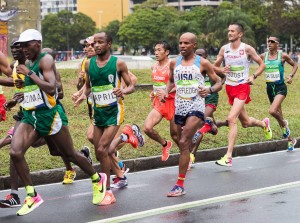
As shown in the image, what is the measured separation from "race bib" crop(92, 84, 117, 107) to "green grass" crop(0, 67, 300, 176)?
2.10 m

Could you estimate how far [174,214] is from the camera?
8.23 m

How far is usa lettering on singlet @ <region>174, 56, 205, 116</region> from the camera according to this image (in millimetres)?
9766

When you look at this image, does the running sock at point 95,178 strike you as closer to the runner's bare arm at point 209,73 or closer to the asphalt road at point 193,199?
the asphalt road at point 193,199

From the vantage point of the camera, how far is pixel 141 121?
16.2 m

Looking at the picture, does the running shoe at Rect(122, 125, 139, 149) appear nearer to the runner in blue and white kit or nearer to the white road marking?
the runner in blue and white kit

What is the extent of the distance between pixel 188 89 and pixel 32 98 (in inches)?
90.3

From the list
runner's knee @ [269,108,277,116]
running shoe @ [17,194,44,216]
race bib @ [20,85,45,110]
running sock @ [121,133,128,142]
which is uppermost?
race bib @ [20,85,45,110]

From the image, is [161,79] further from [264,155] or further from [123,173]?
[264,155]

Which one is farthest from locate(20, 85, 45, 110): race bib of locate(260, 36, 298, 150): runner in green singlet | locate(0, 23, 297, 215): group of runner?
locate(260, 36, 298, 150): runner in green singlet

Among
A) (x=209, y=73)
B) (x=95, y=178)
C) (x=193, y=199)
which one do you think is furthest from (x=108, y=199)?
(x=209, y=73)

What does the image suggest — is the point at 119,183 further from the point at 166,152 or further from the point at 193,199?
the point at 166,152

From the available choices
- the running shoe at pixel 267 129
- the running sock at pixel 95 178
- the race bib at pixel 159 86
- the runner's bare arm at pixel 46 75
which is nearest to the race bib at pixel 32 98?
the runner's bare arm at pixel 46 75

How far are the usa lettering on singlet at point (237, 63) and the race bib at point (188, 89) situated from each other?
9.16ft

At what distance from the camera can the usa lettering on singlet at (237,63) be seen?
1243 centimetres
